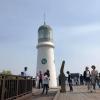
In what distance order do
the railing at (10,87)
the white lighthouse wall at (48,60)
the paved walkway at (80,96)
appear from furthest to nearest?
the white lighthouse wall at (48,60) → the paved walkway at (80,96) → the railing at (10,87)

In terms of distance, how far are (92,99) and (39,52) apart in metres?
24.3

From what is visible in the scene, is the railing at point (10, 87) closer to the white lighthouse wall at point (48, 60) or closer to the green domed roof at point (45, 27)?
the white lighthouse wall at point (48, 60)

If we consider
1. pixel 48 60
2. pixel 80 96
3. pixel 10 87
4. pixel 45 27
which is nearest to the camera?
pixel 10 87

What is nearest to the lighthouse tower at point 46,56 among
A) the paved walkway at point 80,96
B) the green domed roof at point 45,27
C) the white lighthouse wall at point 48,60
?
the white lighthouse wall at point 48,60

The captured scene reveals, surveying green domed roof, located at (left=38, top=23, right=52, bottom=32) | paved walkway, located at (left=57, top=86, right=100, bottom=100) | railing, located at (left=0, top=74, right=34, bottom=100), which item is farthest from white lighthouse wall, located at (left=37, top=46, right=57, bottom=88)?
railing, located at (left=0, top=74, right=34, bottom=100)

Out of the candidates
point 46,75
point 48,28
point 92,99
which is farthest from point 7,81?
point 48,28

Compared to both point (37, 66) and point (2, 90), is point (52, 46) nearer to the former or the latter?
point (37, 66)

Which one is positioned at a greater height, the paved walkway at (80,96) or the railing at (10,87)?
the railing at (10,87)

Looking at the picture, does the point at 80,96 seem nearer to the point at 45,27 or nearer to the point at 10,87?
the point at 10,87

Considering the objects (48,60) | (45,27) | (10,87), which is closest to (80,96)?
(10,87)

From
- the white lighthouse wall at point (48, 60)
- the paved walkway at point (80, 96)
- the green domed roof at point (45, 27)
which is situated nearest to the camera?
the paved walkway at point (80, 96)

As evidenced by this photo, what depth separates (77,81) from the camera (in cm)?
4306

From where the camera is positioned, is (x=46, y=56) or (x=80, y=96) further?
(x=46, y=56)

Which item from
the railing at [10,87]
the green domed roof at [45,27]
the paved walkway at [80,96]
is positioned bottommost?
→ the paved walkway at [80,96]
